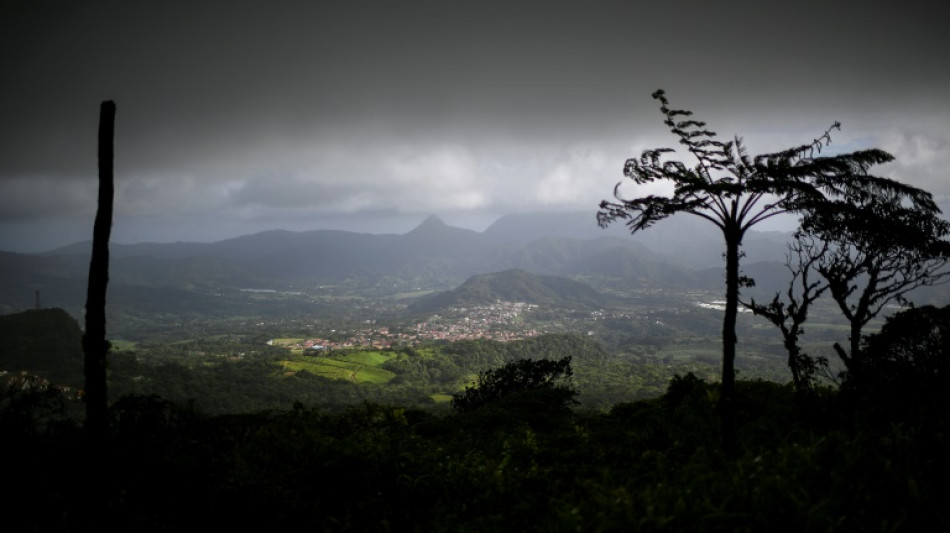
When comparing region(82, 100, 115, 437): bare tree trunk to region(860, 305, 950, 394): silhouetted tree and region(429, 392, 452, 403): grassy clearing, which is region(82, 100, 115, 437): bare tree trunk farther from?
region(429, 392, 452, 403): grassy clearing

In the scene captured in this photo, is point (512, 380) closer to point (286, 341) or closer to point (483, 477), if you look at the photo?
point (483, 477)

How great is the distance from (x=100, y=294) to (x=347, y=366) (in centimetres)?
9602

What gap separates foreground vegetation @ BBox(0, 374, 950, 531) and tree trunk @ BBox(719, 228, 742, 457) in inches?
9.5

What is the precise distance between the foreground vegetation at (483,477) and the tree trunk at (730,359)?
9.5 inches

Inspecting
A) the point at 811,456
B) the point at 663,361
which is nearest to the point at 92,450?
the point at 811,456

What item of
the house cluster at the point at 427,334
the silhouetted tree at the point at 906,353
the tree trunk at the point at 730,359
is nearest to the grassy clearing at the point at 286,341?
the house cluster at the point at 427,334

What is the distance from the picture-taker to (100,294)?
496 centimetres

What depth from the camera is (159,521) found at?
4742mm

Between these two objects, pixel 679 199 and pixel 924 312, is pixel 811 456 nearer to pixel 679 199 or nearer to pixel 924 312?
pixel 679 199

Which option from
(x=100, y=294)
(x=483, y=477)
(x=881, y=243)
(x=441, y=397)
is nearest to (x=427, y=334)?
(x=441, y=397)

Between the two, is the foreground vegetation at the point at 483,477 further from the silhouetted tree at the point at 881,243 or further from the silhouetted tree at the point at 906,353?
the silhouetted tree at the point at 881,243

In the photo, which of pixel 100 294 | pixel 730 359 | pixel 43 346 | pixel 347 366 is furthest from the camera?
pixel 43 346

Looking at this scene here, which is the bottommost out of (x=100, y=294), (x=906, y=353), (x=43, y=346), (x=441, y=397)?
(x=441, y=397)

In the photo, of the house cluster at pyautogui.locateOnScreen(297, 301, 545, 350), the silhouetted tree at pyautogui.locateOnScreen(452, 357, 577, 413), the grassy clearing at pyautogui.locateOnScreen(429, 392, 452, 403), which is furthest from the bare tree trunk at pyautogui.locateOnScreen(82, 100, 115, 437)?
the house cluster at pyautogui.locateOnScreen(297, 301, 545, 350)
